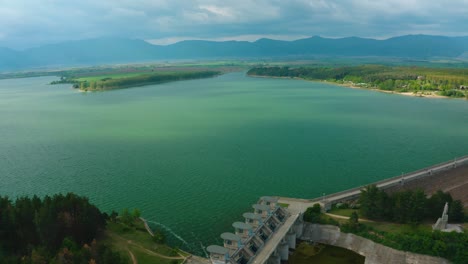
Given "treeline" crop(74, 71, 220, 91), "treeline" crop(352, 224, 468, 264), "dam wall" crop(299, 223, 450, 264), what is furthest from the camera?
"treeline" crop(74, 71, 220, 91)

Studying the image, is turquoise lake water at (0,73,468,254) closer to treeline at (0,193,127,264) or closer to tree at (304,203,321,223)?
tree at (304,203,321,223)

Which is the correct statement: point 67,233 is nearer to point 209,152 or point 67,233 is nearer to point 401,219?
point 401,219

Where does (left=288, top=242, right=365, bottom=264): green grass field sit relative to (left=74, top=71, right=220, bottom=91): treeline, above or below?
below

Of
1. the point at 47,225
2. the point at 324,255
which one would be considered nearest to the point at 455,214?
the point at 324,255

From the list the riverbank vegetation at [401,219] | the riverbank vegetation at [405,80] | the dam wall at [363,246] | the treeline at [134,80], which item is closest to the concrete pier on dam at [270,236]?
the dam wall at [363,246]

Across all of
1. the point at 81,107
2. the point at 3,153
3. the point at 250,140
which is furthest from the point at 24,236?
the point at 81,107

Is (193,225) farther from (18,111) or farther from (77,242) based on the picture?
(18,111)

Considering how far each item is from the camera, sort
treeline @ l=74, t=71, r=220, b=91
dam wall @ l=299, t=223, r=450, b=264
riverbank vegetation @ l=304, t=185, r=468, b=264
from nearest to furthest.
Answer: dam wall @ l=299, t=223, r=450, b=264 < riverbank vegetation @ l=304, t=185, r=468, b=264 < treeline @ l=74, t=71, r=220, b=91

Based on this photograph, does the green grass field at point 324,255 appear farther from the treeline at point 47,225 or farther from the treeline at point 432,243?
the treeline at point 47,225

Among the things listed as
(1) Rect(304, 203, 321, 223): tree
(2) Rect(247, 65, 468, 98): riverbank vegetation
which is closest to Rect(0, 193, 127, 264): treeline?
(1) Rect(304, 203, 321, 223): tree
